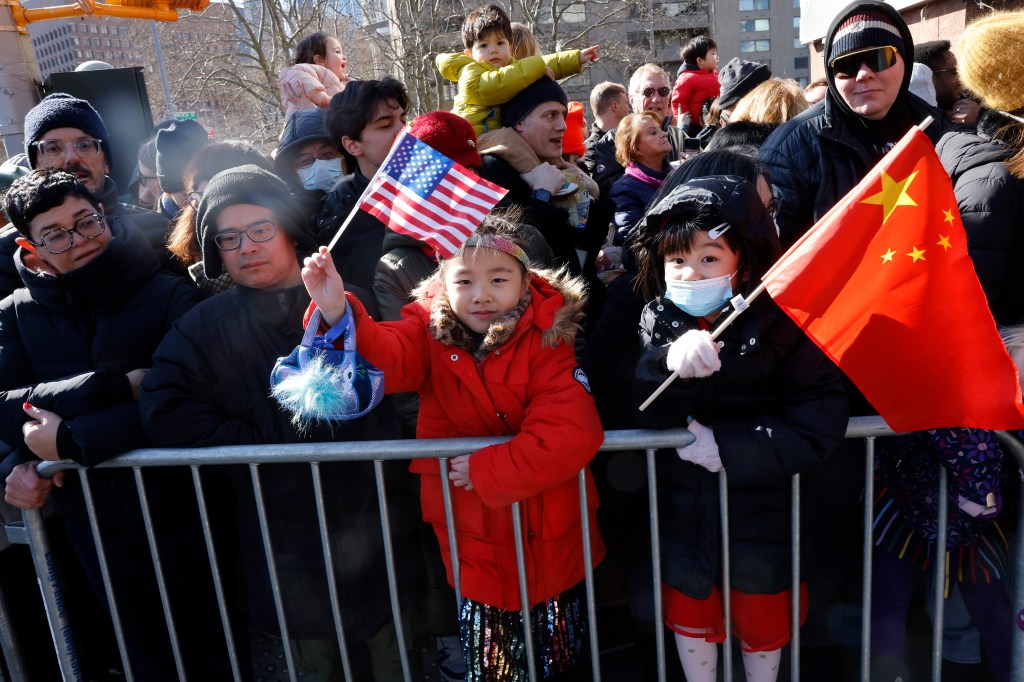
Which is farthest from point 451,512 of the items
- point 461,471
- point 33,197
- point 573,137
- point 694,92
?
point 694,92

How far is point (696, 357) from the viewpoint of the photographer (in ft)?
7.54

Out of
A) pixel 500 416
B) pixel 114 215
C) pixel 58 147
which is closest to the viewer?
pixel 500 416

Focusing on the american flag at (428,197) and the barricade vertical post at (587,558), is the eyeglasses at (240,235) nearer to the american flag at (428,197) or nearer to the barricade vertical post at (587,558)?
the american flag at (428,197)

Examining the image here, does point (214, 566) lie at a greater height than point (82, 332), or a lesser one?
lesser

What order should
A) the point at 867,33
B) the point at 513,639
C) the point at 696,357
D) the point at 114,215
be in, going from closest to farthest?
the point at 696,357 → the point at 513,639 → the point at 867,33 → the point at 114,215

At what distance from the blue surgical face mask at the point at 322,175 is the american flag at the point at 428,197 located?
1.96m

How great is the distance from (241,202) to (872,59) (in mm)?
2628

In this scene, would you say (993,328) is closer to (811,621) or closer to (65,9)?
(811,621)

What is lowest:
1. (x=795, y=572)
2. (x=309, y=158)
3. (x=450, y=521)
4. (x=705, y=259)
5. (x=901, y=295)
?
(x=795, y=572)

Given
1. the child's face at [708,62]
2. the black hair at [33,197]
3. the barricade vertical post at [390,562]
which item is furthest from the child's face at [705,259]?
the child's face at [708,62]

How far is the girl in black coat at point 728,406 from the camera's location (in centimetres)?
241

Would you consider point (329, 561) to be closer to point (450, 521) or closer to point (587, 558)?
point (450, 521)

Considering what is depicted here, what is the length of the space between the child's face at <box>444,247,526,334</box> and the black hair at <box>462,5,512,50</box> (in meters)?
2.85

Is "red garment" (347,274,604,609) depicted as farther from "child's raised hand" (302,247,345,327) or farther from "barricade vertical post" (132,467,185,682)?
"barricade vertical post" (132,467,185,682)
